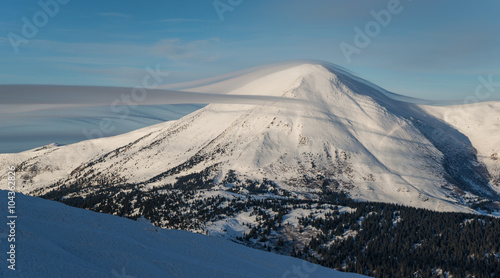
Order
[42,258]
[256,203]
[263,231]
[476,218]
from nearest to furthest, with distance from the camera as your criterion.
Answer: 1. [42,258]
2. [263,231]
3. [476,218]
4. [256,203]

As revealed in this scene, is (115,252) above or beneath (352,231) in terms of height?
above

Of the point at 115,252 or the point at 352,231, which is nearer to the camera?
the point at 115,252

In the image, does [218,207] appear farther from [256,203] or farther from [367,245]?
[367,245]

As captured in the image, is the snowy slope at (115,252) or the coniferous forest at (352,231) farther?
the coniferous forest at (352,231)

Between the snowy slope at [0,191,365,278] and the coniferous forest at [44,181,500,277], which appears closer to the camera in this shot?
the snowy slope at [0,191,365,278]

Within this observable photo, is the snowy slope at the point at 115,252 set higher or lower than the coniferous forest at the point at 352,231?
higher

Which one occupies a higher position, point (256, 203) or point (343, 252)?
point (256, 203)

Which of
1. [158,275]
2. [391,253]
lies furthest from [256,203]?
[158,275]

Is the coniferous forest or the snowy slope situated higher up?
the snowy slope
